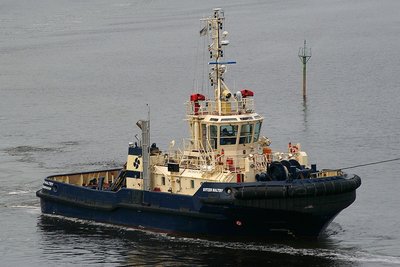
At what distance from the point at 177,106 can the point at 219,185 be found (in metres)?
36.2

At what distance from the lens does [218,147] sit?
3688 centimetres

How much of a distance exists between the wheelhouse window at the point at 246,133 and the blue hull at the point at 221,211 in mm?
2712

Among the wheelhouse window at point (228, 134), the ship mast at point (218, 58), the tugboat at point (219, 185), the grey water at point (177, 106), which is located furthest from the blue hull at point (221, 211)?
the ship mast at point (218, 58)

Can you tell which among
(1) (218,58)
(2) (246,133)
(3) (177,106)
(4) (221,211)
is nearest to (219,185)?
(4) (221,211)

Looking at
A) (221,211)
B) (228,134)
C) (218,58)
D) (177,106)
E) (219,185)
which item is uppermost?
(177,106)

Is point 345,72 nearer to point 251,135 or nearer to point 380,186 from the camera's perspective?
point 380,186

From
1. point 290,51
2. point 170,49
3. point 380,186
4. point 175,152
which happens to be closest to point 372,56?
point 290,51

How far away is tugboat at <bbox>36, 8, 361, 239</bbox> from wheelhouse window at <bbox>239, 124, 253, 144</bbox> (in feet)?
0.11

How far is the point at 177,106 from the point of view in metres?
70.7

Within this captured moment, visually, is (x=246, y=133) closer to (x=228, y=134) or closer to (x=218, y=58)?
(x=228, y=134)

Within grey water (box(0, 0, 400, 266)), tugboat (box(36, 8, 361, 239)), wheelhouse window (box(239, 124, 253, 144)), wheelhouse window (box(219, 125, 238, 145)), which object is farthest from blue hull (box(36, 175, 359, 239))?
wheelhouse window (box(239, 124, 253, 144))

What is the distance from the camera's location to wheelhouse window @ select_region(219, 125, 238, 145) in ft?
120

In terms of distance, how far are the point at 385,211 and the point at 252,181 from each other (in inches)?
273

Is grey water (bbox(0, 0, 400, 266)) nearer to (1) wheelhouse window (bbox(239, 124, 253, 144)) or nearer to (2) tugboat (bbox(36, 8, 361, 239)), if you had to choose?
(2) tugboat (bbox(36, 8, 361, 239))
